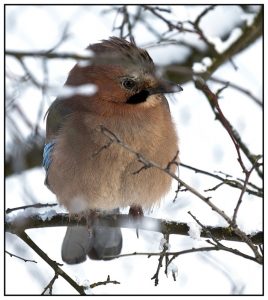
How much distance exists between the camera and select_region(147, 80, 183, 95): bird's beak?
3531 mm

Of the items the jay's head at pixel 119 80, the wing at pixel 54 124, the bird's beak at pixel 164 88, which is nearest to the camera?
the bird's beak at pixel 164 88

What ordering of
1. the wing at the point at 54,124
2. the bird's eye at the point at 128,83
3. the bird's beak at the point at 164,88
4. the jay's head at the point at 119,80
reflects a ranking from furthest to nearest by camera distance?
the wing at the point at 54,124
the bird's eye at the point at 128,83
the jay's head at the point at 119,80
the bird's beak at the point at 164,88

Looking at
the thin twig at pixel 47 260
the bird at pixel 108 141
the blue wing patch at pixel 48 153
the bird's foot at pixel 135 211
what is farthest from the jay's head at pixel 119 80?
the thin twig at pixel 47 260

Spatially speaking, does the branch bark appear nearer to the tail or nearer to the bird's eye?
the tail

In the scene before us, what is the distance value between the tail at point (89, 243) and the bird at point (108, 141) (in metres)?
0.02

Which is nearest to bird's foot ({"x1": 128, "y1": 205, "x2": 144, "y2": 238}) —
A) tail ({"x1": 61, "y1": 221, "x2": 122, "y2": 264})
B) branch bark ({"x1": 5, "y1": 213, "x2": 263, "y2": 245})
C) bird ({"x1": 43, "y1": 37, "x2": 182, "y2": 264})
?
bird ({"x1": 43, "y1": 37, "x2": 182, "y2": 264})

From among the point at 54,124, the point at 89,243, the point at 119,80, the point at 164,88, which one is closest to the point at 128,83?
the point at 119,80

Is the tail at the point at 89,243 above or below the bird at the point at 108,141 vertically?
below

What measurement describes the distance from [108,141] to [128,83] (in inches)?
13.6

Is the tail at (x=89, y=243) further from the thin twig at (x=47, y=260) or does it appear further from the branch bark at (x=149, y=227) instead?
the thin twig at (x=47, y=260)

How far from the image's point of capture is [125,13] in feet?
14.5

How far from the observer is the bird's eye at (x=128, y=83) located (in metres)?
3.76

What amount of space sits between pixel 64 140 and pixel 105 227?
60 centimetres

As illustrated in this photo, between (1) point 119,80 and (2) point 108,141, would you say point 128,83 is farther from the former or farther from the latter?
(2) point 108,141
